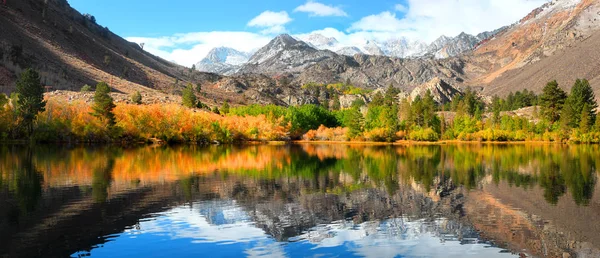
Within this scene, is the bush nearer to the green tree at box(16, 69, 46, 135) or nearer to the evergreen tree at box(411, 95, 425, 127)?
the evergreen tree at box(411, 95, 425, 127)

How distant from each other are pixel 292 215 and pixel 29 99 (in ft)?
275

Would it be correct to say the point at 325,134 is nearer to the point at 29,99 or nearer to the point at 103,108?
the point at 103,108

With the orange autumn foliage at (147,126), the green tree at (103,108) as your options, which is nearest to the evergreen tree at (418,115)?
the orange autumn foliage at (147,126)

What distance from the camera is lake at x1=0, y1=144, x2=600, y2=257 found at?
19266 millimetres

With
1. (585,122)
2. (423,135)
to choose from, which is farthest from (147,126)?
(585,122)

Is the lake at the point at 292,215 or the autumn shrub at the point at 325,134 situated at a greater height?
the autumn shrub at the point at 325,134

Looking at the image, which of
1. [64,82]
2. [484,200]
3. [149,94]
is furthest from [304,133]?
[484,200]

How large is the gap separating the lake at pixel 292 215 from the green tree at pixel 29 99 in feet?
178

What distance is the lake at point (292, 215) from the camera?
63.2 feet

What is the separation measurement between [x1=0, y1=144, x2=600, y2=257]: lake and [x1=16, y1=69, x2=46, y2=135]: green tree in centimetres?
5437

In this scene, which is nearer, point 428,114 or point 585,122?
point 585,122

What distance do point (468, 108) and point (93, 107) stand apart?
127m

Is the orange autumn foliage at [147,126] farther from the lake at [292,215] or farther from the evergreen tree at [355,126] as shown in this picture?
the lake at [292,215]

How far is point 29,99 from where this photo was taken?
9106cm
